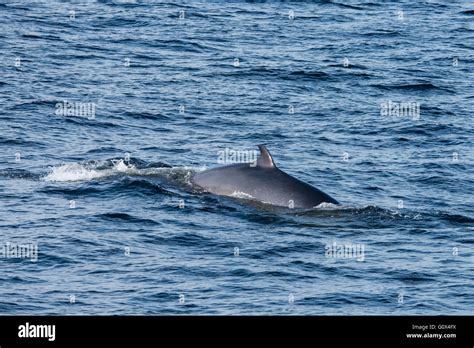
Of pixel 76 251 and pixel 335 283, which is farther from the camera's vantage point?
pixel 76 251

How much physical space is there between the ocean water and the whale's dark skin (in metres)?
0.29

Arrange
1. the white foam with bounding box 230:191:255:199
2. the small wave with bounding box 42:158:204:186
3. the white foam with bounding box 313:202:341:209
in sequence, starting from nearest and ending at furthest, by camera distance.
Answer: the white foam with bounding box 313:202:341:209 < the white foam with bounding box 230:191:255:199 < the small wave with bounding box 42:158:204:186

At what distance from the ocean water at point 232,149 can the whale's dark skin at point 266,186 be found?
0.94 ft

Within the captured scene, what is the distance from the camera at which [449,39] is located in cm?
5228

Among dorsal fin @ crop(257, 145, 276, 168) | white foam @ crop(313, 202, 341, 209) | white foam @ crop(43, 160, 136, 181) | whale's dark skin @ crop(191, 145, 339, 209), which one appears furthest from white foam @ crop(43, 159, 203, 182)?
white foam @ crop(313, 202, 341, 209)

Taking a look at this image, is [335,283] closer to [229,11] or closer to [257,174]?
[257,174]

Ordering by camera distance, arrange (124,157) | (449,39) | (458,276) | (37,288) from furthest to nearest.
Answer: (449,39), (124,157), (458,276), (37,288)

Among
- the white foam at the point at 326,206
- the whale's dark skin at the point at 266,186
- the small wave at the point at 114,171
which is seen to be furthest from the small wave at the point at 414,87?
the white foam at the point at 326,206

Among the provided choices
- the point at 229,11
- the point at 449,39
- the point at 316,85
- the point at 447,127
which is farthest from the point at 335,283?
the point at 229,11

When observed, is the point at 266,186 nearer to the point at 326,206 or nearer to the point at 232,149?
the point at 326,206

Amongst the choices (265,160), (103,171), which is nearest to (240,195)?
(265,160)

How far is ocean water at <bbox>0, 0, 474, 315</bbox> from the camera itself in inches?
867

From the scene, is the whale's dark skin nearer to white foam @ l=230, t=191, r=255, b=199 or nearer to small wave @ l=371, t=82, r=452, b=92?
white foam @ l=230, t=191, r=255, b=199

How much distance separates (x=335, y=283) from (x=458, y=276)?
100 inches
